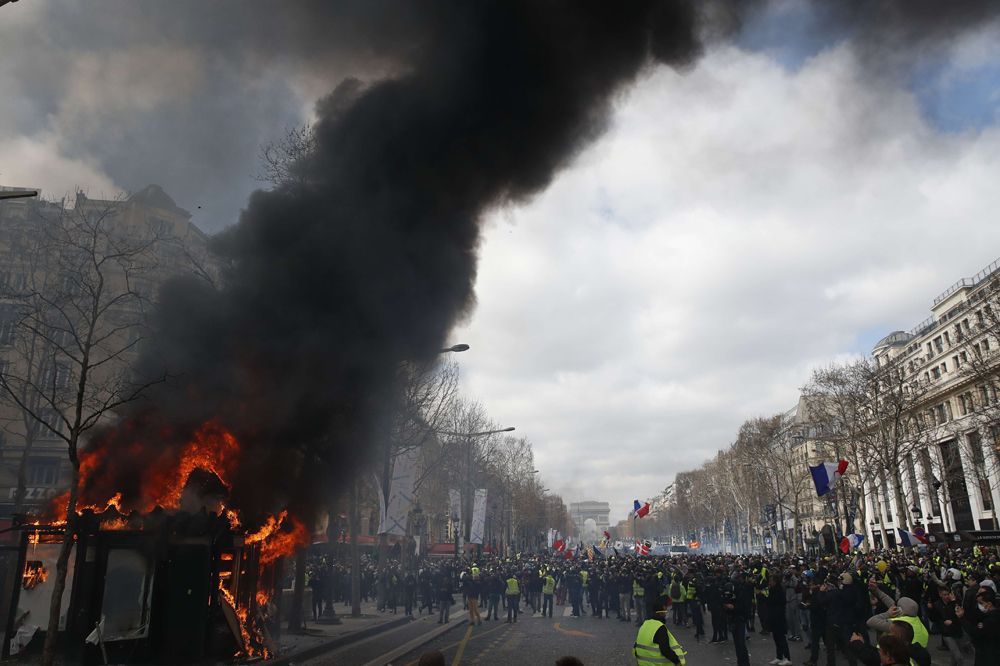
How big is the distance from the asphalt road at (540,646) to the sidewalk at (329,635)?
0.46 meters

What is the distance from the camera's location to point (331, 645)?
14.7 m

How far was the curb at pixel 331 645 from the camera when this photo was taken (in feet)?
40.2

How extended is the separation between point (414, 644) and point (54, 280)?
20341 millimetres

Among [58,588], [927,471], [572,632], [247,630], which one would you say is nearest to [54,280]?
[247,630]

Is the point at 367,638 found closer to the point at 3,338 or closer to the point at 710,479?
the point at 3,338

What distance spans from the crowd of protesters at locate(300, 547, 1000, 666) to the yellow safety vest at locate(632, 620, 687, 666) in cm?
44

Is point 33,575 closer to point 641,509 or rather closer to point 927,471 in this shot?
point 641,509

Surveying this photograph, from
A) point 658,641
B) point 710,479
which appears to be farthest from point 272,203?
point 710,479

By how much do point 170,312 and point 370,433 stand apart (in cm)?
665

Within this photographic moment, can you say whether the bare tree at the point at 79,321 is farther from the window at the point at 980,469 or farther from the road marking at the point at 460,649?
the window at the point at 980,469

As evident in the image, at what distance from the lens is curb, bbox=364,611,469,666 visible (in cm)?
1267

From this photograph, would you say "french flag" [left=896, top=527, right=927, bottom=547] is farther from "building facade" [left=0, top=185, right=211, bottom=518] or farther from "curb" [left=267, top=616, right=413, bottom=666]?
"building facade" [left=0, top=185, right=211, bottom=518]

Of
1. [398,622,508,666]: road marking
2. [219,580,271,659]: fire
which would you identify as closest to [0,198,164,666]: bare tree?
[219,580,271,659]: fire

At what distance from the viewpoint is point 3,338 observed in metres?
31.2
